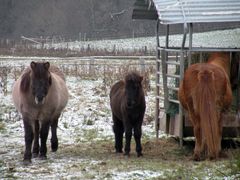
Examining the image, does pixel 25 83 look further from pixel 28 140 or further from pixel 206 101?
pixel 206 101

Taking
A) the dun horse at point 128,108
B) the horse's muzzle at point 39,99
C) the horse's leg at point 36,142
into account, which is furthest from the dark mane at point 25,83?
the dun horse at point 128,108

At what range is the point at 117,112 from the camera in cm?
954

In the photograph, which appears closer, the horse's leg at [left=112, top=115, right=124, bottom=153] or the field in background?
the field in background

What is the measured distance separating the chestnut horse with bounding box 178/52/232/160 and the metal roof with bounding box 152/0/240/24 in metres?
0.75

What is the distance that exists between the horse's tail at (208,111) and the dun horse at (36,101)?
2288 millimetres

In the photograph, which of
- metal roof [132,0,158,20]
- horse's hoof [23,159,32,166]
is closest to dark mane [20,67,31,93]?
horse's hoof [23,159,32,166]

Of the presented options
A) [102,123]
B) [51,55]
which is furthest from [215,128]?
[51,55]

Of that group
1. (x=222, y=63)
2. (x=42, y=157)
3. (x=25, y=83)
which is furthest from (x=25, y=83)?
(x=222, y=63)

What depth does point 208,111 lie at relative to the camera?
7.98 m

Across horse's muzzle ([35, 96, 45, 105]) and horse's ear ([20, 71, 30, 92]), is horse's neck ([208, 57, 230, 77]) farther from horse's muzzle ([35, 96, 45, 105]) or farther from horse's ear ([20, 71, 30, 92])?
horse's ear ([20, 71, 30, 92])

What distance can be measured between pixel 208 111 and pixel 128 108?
1.51 metres

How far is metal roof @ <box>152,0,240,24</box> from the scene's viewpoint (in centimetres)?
865

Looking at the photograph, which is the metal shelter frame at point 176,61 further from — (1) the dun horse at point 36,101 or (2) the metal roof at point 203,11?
(1) the dun horse at point 36,101

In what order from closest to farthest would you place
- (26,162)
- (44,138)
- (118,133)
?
(26,162) < (44,138) < (118,133)
